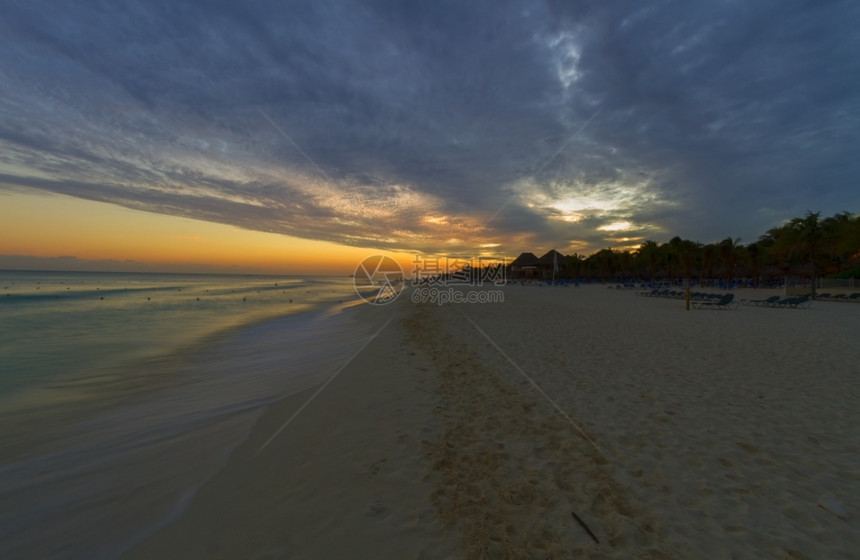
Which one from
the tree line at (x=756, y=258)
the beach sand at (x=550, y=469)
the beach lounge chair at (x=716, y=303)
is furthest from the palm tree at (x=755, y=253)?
the beach sand at (x=550, y=469)

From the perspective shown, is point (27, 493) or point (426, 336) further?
point (426, 336)

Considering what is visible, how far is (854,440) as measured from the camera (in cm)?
394

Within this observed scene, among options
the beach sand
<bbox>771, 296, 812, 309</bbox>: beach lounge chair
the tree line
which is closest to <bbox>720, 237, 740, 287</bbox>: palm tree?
the tree line

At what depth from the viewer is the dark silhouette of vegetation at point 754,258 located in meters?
27.9

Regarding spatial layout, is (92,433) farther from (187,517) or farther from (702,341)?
(702,341)

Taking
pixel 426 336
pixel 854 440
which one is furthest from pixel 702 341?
pixel 426 336

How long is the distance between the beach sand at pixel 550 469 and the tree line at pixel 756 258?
3124cm

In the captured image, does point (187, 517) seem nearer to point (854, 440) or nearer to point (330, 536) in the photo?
point (330, 536)

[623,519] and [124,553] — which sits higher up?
[623,519]

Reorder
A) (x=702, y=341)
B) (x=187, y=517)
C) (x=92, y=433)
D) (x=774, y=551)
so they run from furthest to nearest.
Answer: (x=702, y=341)
(x=92, y=433)
(x=187, y=517)
(x=774, y=551)

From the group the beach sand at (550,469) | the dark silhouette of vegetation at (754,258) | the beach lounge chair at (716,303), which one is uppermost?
the dark silhouette of vegetation at (754,258)

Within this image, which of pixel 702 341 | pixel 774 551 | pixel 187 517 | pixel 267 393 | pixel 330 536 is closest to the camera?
pixel 774 551

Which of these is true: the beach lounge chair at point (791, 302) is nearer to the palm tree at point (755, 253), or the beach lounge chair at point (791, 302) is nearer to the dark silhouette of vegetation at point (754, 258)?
the dark silhouette of vegetation at point (754, 258)

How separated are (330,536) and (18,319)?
2663 cm
